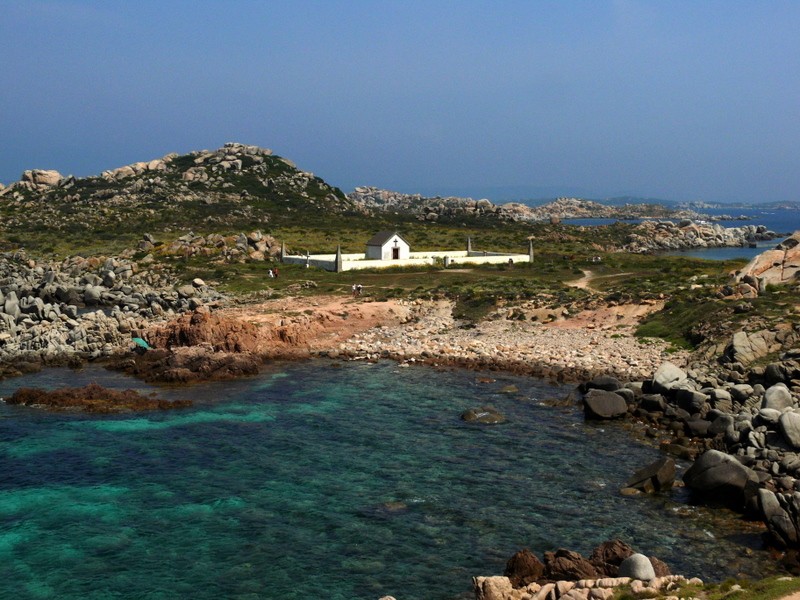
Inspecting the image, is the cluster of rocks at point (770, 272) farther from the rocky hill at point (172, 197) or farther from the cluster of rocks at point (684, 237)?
the cluster of rocks at point (684, 237)

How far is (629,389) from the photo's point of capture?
35344 mm

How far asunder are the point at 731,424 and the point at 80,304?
49904 mm

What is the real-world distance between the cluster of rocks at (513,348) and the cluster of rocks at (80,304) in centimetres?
1493

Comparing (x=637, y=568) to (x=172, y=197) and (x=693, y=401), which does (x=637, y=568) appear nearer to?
(x=693, y=401)

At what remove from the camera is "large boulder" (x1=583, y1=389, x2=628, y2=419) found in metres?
33.4

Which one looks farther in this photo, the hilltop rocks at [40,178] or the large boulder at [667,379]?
the hilltop rocks at [40,178]

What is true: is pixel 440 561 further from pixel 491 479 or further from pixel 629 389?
pixel 629 389

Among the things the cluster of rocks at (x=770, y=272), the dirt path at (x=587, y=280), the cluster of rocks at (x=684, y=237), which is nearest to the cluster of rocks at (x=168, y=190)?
the cluster of rocks at (x=684, y=237)

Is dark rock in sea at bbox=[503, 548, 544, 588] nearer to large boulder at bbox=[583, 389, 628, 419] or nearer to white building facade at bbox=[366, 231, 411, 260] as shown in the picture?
large boulder at bbox=[583, 389, 628, 419]

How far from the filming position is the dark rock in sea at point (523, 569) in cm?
1853

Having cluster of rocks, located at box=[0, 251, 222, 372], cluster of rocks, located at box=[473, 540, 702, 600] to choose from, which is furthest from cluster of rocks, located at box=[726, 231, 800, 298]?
cluster of rocks, located at box=[0, 251, 222, 372]

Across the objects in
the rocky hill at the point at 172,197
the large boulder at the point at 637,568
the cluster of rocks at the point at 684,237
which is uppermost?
the rocky hill at the point at 172,197

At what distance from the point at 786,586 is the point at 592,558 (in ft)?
15.1

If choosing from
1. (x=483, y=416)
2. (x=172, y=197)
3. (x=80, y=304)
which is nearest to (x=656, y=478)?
(x=483, y=416)
